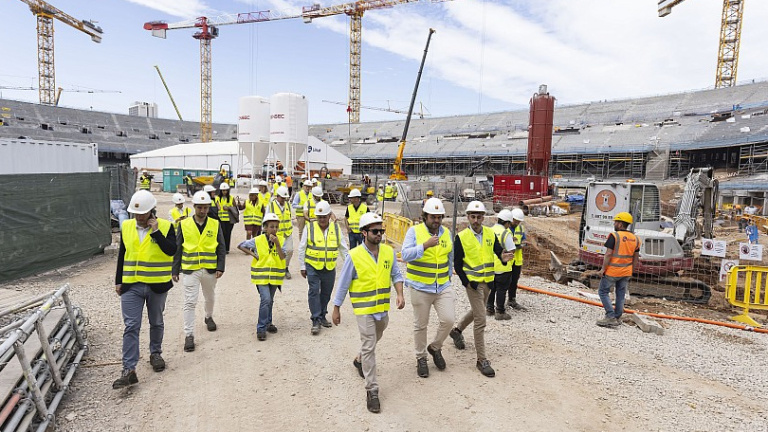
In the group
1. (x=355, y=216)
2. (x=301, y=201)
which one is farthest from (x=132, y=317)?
(x=301, y=201)

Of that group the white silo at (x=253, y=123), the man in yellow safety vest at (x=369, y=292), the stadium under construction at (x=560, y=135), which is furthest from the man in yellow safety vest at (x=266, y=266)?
the stadium under construction at (x=560, y=135)

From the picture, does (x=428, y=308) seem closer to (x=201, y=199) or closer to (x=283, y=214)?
(x=201, y=199)

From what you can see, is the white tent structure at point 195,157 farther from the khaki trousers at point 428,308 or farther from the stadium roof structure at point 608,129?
the khaki trousers at point 428,308

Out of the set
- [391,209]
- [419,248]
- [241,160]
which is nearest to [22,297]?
[419,248]

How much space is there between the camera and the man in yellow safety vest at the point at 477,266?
15.8 feet

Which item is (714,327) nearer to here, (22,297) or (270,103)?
(22,297)

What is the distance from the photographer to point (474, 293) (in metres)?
4.81

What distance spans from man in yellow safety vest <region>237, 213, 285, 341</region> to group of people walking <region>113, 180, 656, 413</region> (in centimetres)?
1

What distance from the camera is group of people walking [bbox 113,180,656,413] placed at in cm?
422

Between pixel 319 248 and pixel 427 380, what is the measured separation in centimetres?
220

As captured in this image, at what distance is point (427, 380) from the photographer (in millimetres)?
4707

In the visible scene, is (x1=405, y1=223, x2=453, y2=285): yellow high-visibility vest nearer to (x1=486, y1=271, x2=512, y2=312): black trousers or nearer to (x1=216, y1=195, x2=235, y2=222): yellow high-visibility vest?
(x1=486, y1=271, x2=512, y2=312): black trousers

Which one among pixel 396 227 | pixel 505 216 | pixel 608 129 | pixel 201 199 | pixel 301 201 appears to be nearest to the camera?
pixel 201 199

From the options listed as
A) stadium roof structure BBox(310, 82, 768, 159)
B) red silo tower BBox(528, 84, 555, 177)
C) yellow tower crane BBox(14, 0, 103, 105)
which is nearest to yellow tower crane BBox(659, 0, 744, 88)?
stadium roof structure BBox(310, 82, 768, 159)
